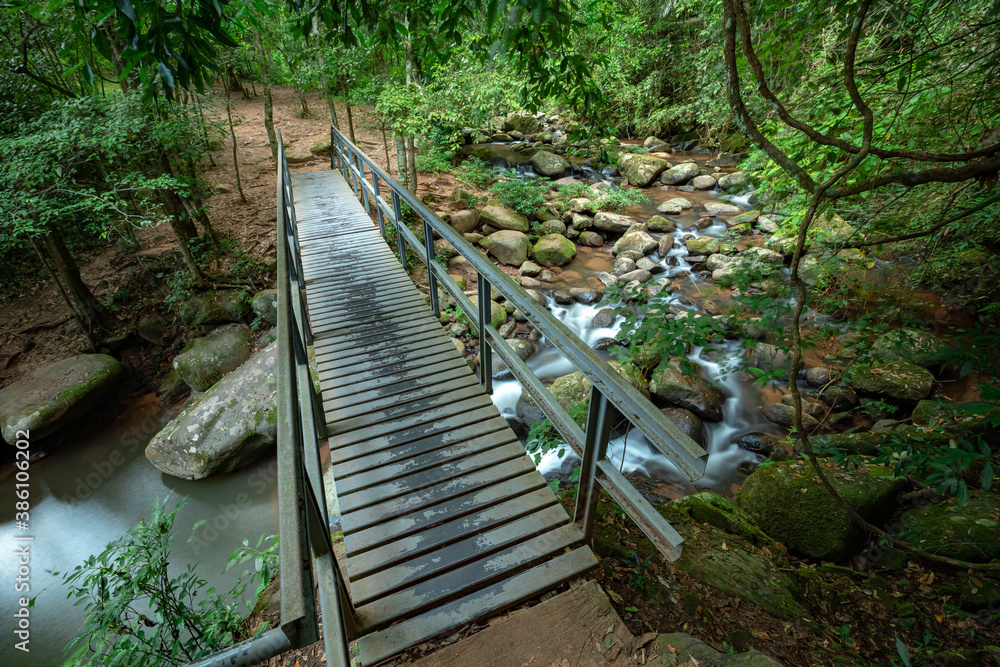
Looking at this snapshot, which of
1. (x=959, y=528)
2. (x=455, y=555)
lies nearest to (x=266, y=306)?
(x=455, y=555)

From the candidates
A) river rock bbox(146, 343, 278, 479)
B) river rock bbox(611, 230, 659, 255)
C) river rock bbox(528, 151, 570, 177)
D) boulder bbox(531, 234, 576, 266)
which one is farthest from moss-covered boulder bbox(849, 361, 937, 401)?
river rock bbox(528, 151, 570, 177)

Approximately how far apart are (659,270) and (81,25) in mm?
9483

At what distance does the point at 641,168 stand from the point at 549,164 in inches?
118

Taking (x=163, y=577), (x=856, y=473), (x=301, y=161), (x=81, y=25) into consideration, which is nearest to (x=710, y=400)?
(x=856, y=473)

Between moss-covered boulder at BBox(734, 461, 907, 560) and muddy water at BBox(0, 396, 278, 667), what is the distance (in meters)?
5.49

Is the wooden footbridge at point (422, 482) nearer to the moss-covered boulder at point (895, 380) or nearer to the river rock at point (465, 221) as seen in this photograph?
the moss-covered boulder at point (895, 380)

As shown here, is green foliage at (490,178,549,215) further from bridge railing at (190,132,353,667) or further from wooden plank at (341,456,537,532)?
bridge railing at (190,132,353,667)

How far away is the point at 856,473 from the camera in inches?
148

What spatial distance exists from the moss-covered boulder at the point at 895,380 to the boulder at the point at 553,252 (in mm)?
5787

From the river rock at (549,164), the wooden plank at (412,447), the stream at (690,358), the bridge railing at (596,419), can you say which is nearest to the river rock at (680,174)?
the stream at (690,358)

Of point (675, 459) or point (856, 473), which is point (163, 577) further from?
point (856, 473)

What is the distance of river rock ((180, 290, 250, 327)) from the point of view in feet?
26.5

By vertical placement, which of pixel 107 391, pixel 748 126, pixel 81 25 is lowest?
pixel 107 391

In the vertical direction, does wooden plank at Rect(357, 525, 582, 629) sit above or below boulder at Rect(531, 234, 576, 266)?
above
